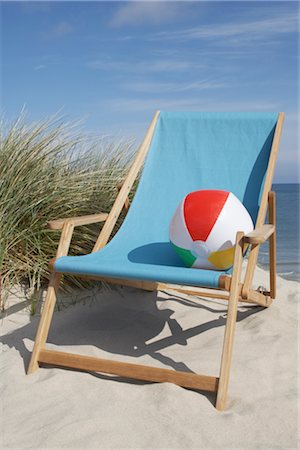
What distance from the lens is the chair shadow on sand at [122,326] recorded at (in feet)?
10.4

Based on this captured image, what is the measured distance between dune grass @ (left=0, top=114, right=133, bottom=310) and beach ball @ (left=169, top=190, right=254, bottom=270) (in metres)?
1.08

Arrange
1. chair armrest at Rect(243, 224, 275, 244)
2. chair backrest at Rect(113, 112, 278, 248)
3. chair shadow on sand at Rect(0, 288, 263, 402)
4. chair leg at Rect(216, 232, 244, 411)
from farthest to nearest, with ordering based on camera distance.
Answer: chair backrest at Rect(113, 112, 278, 248), chair shadow on sand at Rect(0, 288, 263, 402), chair armrest at Rect(243, 224, 275, 244), chair leg at Rect(216, 232, 244, 411)

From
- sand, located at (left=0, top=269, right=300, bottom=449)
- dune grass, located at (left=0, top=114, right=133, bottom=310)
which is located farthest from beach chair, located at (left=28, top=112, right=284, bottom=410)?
dune grass, located at (left=0, top=114, right=133, bottom=310)

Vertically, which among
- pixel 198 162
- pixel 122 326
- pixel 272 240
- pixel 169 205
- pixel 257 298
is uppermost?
pixel 198 162

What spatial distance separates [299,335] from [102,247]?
1228 millimetres

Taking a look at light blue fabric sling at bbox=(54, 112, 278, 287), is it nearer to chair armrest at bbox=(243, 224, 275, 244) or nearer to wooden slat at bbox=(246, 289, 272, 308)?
wooden slat at bbox=(246, 289, 272, 308)

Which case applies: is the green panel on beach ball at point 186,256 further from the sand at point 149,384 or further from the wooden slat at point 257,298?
the sand at point 149,384

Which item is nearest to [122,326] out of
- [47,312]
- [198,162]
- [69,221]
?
[47,312]

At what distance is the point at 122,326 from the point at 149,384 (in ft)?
2.81

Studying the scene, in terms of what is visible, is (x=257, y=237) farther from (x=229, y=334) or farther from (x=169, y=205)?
(x=169, y=205)

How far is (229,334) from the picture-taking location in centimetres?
254

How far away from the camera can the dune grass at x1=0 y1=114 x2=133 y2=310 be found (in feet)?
12.5

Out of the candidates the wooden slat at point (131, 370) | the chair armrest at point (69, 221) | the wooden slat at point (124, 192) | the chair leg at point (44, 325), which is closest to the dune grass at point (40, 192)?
the wooden slat at point (124, 192)

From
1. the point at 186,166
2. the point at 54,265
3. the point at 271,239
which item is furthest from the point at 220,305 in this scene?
the point at 54,265
